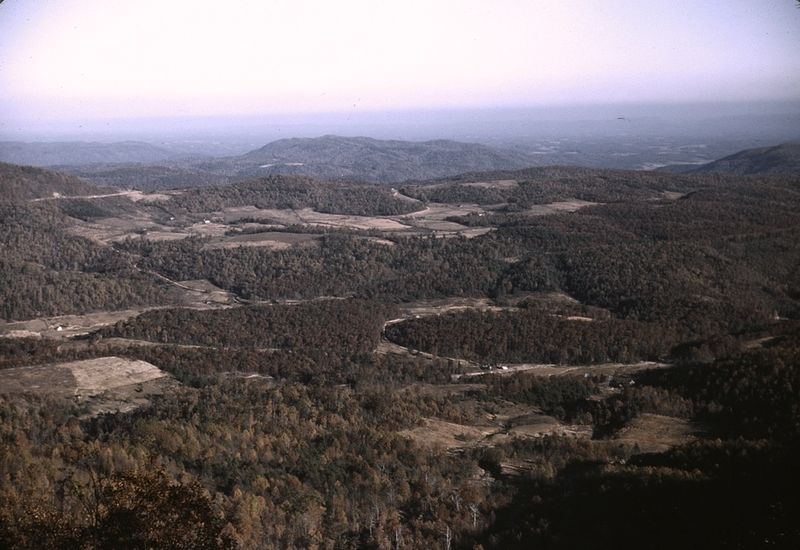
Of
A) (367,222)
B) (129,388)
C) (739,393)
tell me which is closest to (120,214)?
(367,222)

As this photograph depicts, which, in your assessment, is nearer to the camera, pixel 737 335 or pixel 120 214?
pixel 737 335

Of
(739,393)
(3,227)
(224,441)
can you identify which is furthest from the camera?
(3,227)

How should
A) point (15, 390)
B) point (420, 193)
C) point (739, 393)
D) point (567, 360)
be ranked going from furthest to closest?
point (420, 193), point (567, 360), point (15, 390), point (739, 393)

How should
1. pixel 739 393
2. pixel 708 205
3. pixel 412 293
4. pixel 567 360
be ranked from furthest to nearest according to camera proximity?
pixel 708 205 < pixel 412 293 < pixel 567 360 < pixel 739 393

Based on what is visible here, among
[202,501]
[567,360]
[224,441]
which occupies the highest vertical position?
[202,501]

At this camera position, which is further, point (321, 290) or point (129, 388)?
point (321, 290)

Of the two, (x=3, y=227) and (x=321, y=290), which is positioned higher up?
(x=3, y=227)

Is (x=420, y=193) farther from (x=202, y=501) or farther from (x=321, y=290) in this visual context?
(x=202, y=501)

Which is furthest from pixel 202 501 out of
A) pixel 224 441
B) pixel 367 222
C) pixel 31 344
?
pixel 367 222

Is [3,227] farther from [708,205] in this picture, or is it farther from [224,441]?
[708,205]
